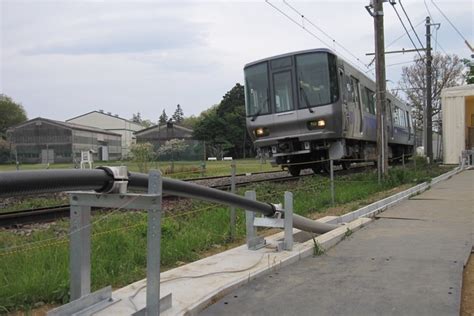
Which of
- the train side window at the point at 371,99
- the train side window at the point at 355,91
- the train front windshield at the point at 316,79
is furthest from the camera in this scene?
the train side window at the point at 371,99

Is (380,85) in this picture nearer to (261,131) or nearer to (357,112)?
(357,112)

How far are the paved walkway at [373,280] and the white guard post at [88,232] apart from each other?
0.81 m

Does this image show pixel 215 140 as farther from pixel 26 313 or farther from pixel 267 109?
pixel 26 313

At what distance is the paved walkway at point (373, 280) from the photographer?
414 centimetres

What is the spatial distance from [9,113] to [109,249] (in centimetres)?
9176

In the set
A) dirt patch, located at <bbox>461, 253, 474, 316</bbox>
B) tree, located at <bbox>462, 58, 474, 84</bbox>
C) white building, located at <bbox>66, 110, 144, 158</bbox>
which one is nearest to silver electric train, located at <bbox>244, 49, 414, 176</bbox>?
dirt patch, located at <bbox>461, 253, 474, 316</bbox>

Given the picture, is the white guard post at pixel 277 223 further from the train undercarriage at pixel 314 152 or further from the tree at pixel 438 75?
the tree at pixel 438 75

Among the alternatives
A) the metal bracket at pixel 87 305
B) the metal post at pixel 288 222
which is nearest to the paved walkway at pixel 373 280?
the metal post at pixel 288 222

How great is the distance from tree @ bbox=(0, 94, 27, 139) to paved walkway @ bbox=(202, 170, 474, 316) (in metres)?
87.2

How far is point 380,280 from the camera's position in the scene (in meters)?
4.93

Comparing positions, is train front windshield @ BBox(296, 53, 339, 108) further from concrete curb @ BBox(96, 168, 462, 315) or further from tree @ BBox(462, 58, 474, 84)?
tree @ BBox(462, 58, 474, 84)

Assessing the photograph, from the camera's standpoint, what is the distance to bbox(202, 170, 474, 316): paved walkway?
4.14 m

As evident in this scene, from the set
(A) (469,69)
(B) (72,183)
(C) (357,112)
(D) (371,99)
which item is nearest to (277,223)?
(B) (72,183)

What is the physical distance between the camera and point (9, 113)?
90.0 meters
